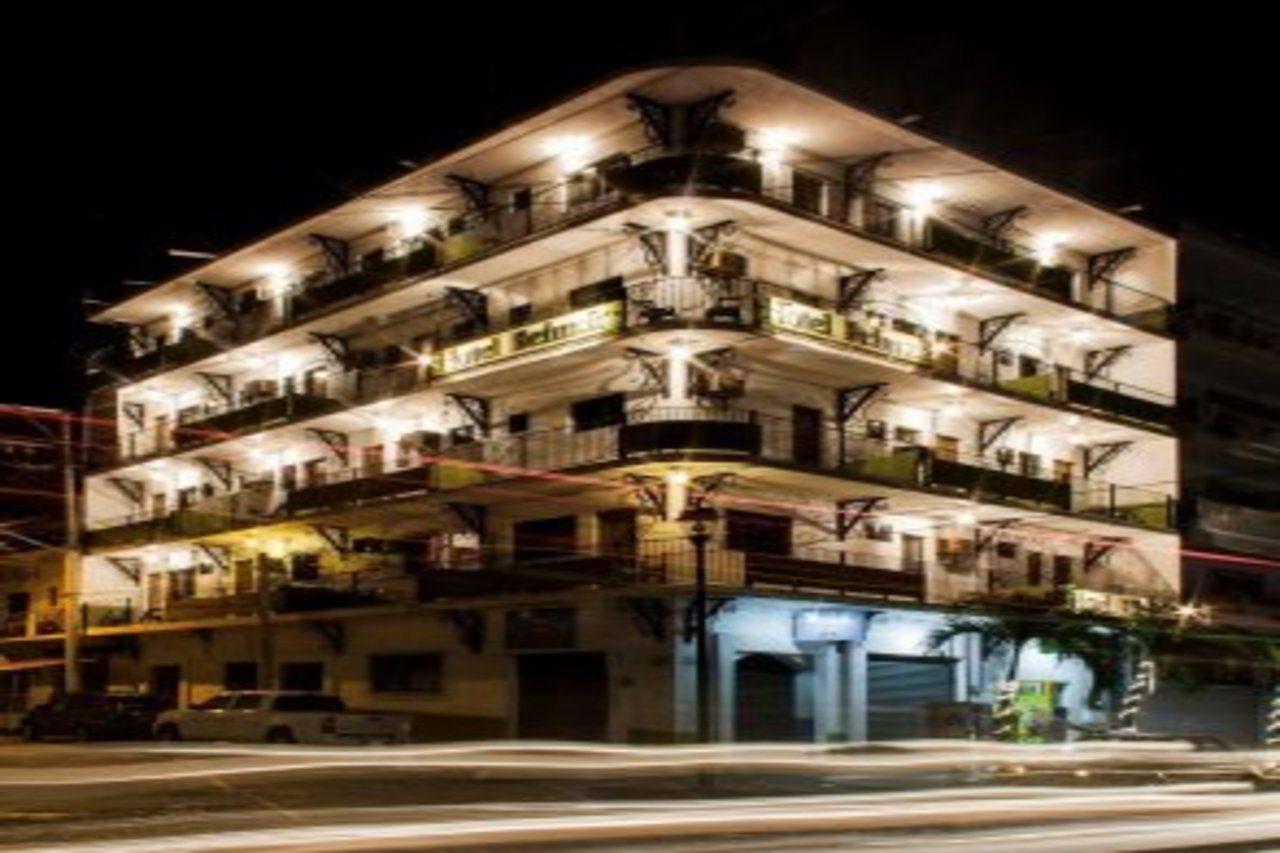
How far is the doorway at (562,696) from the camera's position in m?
34.3

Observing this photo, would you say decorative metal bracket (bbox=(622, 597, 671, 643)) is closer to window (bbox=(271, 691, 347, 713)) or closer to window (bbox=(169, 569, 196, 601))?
window (bbox=(271, 691, 347, 713))

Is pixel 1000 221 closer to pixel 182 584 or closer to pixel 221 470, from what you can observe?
pixel 221 470

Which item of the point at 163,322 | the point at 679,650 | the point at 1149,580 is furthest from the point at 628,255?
the point at 163,322

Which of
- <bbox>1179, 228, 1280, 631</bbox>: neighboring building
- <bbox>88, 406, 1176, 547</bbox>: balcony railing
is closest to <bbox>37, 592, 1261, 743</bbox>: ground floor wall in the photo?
<bbox>88, 406, 1176, 547</bbox>: balcony railing

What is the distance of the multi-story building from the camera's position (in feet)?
110

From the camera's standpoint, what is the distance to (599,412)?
119 feet

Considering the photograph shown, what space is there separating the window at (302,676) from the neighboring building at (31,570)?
13685 mm

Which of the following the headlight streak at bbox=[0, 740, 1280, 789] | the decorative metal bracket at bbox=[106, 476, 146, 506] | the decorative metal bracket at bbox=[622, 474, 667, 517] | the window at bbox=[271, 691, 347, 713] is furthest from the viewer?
the decorative metal bracket at bbox=[106, 476, 146, 506]

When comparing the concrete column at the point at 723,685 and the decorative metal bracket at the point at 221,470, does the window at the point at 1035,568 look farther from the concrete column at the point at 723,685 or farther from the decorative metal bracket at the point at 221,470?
the decorative metal bracket at the point at 221,470

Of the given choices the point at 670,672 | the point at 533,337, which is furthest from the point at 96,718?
the point at 670,672

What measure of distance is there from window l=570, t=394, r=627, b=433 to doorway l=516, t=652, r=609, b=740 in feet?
16.5

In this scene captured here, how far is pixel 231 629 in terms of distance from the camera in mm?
45625

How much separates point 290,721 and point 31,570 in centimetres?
2929

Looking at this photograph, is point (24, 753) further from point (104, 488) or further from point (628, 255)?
point (104, 488)
